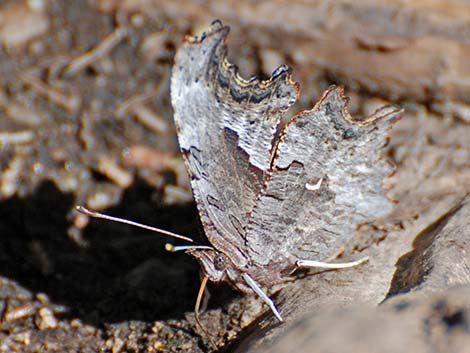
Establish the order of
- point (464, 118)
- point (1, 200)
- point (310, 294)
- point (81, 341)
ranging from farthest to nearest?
1. point (1, 200)
2. point (464, 118)
3. point (81, 341)
4. point (310, 294)

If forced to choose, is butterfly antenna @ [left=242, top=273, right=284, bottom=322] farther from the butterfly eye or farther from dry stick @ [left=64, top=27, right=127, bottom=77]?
dry stick @ [left=64, top=27, right=127, bottom=77]

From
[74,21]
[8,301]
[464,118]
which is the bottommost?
[464,118]

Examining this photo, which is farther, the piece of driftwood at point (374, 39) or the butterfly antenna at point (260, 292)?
the piece of driftwood at point (374, 39)

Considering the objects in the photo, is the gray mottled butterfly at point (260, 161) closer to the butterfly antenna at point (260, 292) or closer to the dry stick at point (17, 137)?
the butterfly antenna at point (260, 292)

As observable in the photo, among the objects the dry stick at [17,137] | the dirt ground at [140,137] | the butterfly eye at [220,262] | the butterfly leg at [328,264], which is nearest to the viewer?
the butterfly eye at [220,262]

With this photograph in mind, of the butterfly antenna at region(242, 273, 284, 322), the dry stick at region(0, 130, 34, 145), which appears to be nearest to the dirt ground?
the dry stick at region(0, 130, 34, 145)

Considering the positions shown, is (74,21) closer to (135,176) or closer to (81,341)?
(135,176)

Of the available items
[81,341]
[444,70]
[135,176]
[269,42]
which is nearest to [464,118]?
[444,70]

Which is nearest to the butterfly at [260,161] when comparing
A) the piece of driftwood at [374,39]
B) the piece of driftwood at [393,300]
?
the piece of driftwood at [393,300]
